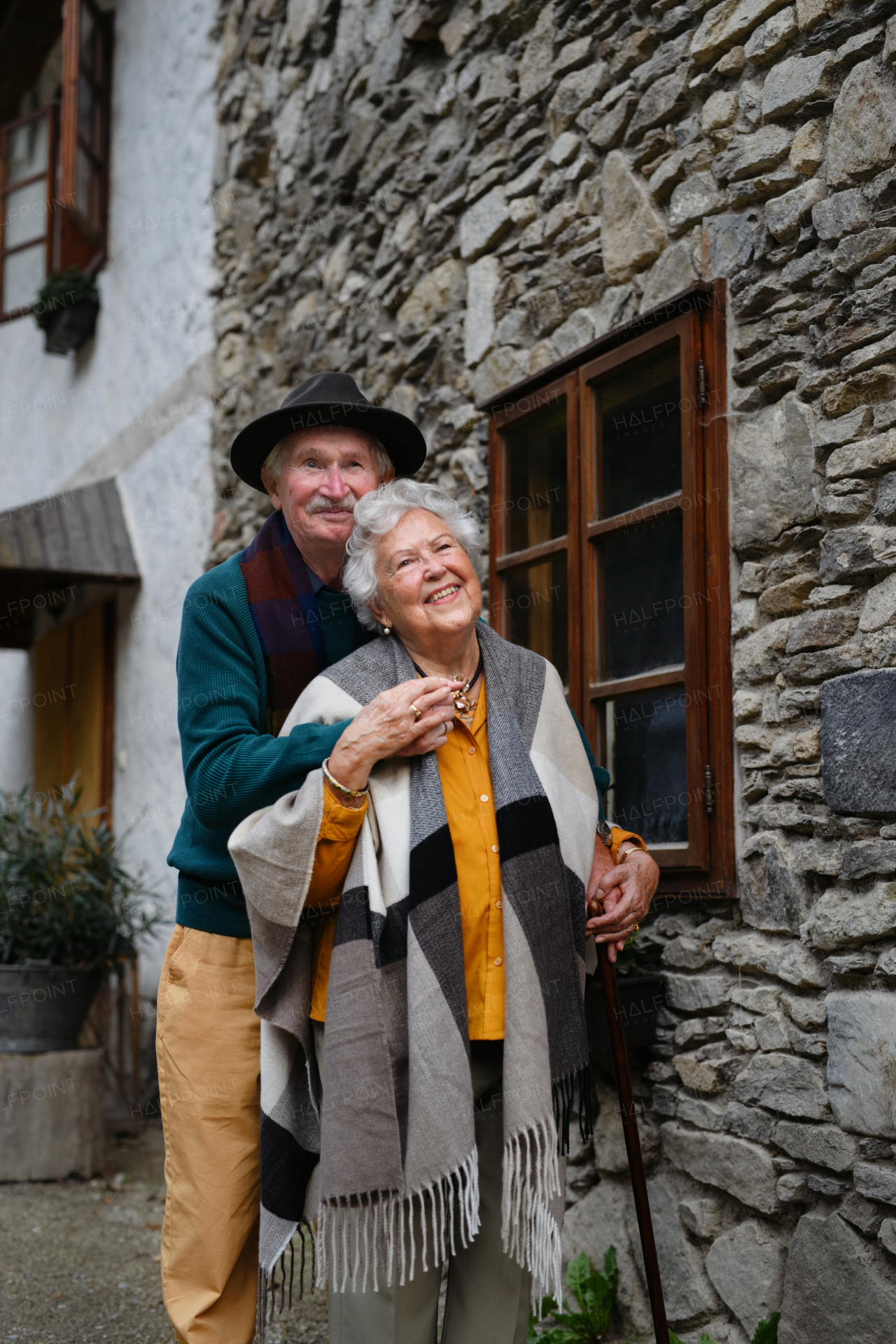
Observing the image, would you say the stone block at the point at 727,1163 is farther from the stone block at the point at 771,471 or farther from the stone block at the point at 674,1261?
the stone block at the point at 771,471

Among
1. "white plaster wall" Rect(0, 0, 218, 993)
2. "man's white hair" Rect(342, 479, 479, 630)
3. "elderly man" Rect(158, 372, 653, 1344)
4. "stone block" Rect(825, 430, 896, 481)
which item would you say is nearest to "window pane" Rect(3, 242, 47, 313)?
"white plaster wall" Rect(0, 0, 218, 993)

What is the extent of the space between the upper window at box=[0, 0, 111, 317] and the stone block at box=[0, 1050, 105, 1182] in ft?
16.5

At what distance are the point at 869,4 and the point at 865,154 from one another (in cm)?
31

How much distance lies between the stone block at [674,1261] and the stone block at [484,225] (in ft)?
8.96

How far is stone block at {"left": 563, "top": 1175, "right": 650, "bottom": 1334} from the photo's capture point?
9.12 ft

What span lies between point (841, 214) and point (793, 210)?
15 centimetres

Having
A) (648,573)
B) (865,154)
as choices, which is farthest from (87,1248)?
(865,154)

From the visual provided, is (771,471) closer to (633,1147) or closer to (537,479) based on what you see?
(537,479)

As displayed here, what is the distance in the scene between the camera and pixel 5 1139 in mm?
4539

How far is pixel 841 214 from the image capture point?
2.42m

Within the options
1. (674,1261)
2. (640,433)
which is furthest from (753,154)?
(674,1261)

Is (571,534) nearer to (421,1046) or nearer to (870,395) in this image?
(870,395)

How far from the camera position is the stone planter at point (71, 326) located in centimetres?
758


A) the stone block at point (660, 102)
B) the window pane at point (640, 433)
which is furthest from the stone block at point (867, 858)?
the stone block at point (660, 102)
